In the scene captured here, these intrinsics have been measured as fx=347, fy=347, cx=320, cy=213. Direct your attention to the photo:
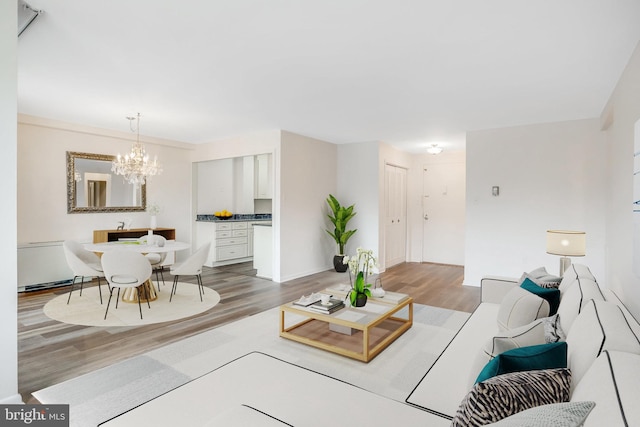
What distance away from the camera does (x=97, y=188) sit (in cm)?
571

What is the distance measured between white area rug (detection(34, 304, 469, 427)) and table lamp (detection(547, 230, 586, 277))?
121cm

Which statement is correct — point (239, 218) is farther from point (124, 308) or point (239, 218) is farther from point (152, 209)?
point (124, 308)

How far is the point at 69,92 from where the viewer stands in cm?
375

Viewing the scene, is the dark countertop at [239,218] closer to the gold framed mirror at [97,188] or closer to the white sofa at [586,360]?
the gold framed mirror at [97,188]

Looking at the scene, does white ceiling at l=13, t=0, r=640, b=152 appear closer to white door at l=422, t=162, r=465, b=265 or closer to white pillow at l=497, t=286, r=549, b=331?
white pillow at l=497, t=286, r=549, b=331

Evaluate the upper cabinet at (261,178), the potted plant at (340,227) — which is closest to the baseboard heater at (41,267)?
the upper cabinet at (261,178)

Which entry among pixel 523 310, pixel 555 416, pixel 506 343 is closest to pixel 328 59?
pixel 523 310

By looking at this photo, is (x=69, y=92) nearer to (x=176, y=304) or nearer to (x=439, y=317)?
(x=176, y=304)

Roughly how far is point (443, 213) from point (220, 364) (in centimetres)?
601

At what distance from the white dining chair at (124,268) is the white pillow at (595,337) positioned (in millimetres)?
3751

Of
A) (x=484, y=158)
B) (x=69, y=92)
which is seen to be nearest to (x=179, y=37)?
(x=69, y=92)

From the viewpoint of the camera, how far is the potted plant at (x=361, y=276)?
312 cm

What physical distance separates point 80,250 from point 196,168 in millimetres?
2951

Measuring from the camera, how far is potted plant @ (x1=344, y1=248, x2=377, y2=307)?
3123mm
